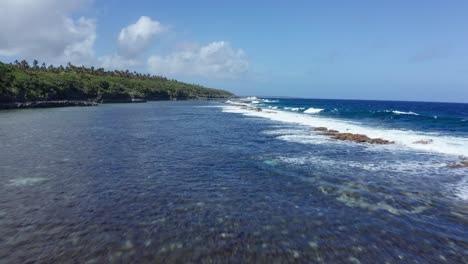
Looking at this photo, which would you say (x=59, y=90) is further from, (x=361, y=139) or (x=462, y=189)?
(x=462, y=189)

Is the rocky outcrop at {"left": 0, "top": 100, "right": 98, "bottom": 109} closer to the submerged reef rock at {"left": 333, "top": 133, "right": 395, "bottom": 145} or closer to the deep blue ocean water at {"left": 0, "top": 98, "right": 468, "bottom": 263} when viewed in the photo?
the deep blue ocean water at {"left": 0, "top": 98, "right": 468, "bottom": 263}

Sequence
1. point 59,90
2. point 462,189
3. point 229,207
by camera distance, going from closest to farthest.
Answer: point 229,207 → point 462,189 → point 59,90

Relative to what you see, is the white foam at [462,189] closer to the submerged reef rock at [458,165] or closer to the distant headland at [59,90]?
the submerged reef rock at [458,165]

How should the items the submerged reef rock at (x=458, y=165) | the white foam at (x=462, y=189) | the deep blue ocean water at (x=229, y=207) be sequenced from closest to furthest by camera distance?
the deep blue ocean water at (x=229, y=207) < the white foam at (x=462, y=189) < the submerged reef rock at (x=458, y=165)

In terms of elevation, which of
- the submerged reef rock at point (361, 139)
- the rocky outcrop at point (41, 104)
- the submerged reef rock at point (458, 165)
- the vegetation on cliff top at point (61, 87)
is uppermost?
the vegetation on cliff top at point (61, 87)

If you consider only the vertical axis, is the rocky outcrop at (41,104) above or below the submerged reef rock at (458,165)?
above

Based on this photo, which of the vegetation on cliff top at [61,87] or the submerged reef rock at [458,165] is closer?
the submerged reef rock at [458,165]

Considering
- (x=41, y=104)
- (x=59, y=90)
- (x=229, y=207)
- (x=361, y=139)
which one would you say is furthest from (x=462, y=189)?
(x=59, y=90)

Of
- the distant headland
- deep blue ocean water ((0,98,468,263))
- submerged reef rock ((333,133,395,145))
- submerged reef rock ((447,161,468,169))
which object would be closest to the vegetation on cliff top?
the distant headland

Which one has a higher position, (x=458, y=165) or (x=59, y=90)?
(x=59, y=90)

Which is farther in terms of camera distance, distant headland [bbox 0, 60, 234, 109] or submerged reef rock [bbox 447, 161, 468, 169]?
distant headland [bbox 0, 60, 234, 109]

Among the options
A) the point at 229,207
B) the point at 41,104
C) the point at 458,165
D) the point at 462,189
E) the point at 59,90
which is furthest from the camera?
the point at 59,90

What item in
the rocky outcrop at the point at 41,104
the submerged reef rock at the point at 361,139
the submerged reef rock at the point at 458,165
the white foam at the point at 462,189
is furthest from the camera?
the rocky outcrop at the point at 41,104

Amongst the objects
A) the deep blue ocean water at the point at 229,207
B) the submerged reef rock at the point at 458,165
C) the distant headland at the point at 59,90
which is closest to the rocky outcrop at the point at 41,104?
the distant headland at the point at 59,90
